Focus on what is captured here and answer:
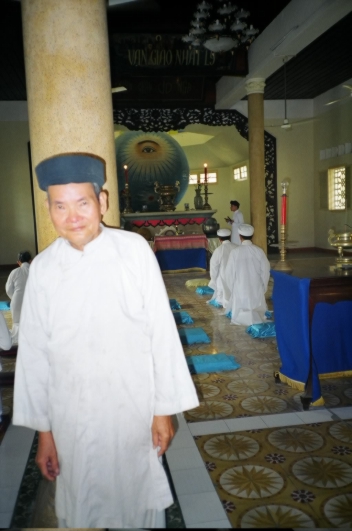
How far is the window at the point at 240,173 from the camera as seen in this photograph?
16281mm

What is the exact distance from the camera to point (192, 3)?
24.1 ft

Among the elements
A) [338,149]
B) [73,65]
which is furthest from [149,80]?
[73,65]

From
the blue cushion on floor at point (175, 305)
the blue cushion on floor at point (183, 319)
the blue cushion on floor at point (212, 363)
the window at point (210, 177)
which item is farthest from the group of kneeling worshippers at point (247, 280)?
the window at point (210, 177)

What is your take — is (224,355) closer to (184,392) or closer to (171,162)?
(184,392)

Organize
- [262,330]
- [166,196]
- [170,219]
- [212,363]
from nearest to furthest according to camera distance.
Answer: [212,363] → [262,330] → [170,219] → [166,196]

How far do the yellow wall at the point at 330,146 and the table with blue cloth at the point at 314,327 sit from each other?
907 centimetres

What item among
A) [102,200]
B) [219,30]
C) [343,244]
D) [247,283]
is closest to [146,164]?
[219,30]

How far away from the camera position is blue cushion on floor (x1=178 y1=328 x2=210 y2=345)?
16.9 feet

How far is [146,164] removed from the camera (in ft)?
50.0

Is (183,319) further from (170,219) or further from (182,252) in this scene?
(170,219)

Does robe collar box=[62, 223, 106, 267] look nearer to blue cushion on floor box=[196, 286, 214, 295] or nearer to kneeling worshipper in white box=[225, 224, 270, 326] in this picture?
kneeling worshipper in white box=[225, 224, 270, 326]

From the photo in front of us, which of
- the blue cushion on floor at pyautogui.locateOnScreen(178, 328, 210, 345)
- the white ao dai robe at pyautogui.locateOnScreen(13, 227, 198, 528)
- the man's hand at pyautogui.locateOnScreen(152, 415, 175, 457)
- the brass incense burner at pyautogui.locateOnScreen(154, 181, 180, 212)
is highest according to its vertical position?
the brass incense burner at pyautogui.locateOnScreen(154, 181, 180, 212)

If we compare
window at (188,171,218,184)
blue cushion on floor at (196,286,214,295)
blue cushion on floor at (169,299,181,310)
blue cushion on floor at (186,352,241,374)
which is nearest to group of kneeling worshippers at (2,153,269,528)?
blue cushion on floor at (186,352,241,374)

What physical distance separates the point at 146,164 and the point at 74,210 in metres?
14.1
